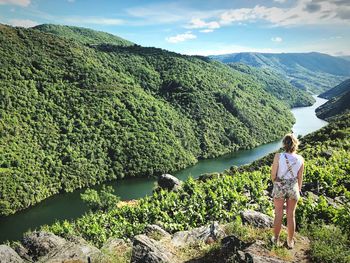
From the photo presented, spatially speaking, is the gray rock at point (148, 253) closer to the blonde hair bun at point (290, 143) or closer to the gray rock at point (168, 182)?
the blonde hair bun at point (290, 143)

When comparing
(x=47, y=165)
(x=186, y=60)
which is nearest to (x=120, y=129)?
(x=47, y=165)

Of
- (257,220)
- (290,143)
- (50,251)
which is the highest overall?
(290,143)

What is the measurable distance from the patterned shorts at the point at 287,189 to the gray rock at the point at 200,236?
100 inches

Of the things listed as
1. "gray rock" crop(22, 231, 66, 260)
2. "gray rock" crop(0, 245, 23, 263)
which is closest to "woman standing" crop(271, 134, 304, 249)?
"gray rock" crop(0, 245, 23, 263)

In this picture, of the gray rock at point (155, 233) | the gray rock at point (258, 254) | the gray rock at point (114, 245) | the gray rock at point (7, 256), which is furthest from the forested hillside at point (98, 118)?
the gray rock at point (258, 254)

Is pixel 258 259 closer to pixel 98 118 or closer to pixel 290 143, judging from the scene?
pixel 290 143

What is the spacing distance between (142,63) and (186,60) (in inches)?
1053

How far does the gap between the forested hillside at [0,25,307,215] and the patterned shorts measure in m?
78.3

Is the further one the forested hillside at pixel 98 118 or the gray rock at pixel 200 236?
the forested hillside at pixel 98 118

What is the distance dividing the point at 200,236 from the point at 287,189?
11.6 feet

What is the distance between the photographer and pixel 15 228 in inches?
2761

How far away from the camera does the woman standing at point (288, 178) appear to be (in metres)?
9.09

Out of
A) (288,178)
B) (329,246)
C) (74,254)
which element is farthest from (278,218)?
(74,254)

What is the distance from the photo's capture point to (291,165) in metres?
9.12
